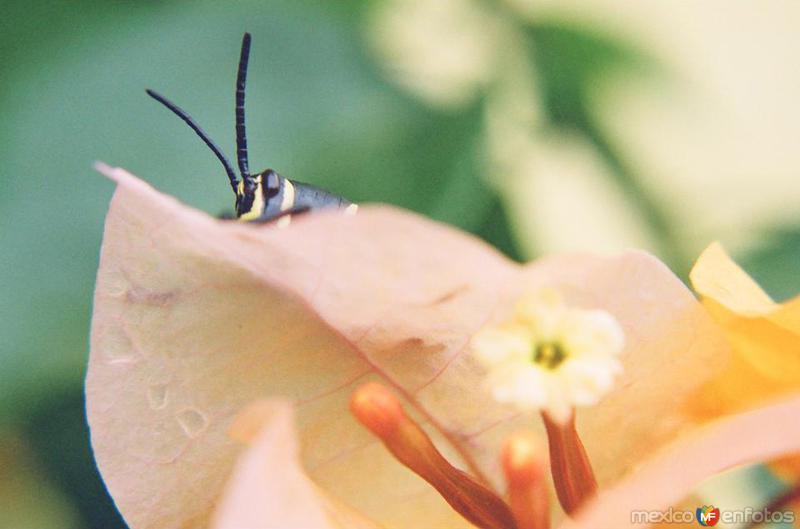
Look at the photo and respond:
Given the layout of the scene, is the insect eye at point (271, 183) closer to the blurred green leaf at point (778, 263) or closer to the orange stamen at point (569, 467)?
the orange stamen at point (569, 467)

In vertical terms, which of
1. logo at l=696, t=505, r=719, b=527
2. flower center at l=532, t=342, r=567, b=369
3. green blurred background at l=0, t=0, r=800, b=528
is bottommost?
green blurred background at l=0, t=0, r=800, b=528

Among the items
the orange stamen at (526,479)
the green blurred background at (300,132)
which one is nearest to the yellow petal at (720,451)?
the orange stamen at (526,479)

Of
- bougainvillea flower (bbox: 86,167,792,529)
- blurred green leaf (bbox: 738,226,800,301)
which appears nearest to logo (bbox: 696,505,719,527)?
bougainvillea flower (bbox: 86,167,792,529)

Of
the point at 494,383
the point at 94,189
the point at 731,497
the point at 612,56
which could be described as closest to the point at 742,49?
the point at 612,56

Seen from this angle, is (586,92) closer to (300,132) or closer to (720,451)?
(300,132)

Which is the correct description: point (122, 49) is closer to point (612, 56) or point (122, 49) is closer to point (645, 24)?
point (612, 56)

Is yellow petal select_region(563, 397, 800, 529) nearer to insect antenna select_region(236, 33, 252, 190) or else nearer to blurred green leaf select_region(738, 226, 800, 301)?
insect antenna select_region(236, 33, 252, 190)

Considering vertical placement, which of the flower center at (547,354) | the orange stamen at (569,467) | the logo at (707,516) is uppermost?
the flower center at (547,354)
